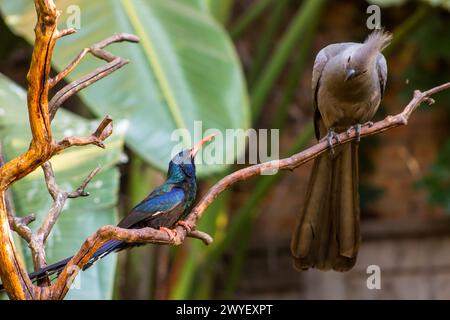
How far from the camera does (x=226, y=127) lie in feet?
7.77

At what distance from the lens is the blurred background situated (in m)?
2.26

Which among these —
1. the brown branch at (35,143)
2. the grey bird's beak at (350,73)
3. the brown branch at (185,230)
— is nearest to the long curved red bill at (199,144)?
the brown branch at (185,230)

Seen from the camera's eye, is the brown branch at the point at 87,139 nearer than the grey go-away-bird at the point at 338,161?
Yes

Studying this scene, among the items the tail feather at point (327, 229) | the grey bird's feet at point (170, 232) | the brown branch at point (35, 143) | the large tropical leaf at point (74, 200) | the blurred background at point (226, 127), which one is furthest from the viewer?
the blurred background at point (226, 127)

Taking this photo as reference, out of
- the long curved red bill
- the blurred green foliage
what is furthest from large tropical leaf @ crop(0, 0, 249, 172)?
the blurred green foliage

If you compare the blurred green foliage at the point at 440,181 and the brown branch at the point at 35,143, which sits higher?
the blurred green foliage at the point at 440,181

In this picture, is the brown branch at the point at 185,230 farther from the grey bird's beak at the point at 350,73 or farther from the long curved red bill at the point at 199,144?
the grey bird's beak at the point at 350,73

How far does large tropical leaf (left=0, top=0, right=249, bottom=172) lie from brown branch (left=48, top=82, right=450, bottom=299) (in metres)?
0.88

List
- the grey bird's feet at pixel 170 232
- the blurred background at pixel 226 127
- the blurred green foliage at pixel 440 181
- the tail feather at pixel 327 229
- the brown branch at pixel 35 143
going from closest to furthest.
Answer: the brown branch at pixel 35 143, the grey bird's feet at pixel 170 232, the tail feather at pixel 327 229, the blurred background at pixel 226 127, the blurred green foliage at pixel 440 181

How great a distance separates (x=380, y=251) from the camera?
3557 mm

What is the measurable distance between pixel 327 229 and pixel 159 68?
101cm

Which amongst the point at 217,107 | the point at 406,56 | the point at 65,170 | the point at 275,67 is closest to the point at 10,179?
the point at 65,170

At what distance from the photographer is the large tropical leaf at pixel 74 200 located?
2057 mm

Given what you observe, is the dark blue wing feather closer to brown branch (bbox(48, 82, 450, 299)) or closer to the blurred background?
brown branch (bbox(48, 82, 450, 299))
